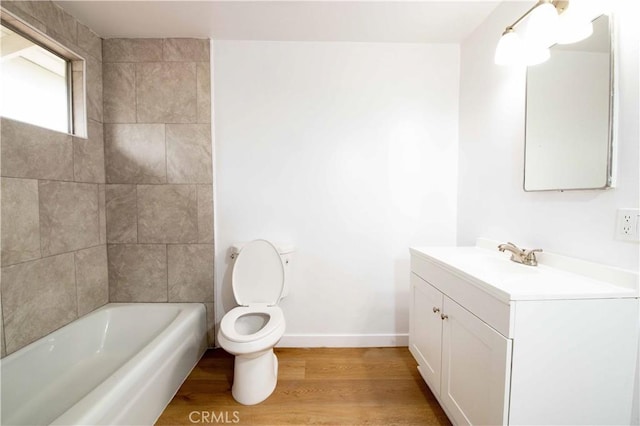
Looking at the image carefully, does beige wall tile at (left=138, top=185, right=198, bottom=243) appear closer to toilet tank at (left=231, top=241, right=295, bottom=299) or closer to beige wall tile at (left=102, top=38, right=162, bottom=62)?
toilet tank at (left=231, top=241, right=295, bottom=299)

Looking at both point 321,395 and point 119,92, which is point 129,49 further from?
point 321,395

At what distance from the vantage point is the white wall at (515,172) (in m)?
0.91

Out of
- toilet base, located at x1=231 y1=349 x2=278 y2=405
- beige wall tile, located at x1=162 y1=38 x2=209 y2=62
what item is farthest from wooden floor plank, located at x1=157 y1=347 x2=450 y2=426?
beige wall tile, located at x1=162 y1=38 x2=209 y2=62

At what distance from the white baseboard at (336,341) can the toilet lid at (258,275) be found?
444mm

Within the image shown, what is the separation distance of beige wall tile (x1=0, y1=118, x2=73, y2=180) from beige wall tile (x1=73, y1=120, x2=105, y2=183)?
0.05 m

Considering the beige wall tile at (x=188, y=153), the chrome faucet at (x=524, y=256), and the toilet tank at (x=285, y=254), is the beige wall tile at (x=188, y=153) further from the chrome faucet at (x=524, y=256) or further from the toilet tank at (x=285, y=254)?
the chrome faucet at (x=524, y=256)

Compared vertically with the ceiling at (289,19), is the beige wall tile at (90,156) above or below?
below

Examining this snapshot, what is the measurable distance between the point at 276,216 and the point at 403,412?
1.44m

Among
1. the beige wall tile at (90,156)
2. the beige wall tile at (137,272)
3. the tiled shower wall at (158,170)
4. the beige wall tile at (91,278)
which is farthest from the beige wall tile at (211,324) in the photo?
the beige wall tile at (90,156)

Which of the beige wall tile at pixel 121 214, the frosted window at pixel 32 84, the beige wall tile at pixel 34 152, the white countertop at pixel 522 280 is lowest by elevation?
the white countertop at pixel 522 280

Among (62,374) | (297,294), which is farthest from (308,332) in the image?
(62,374)

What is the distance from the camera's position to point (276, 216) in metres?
1.95

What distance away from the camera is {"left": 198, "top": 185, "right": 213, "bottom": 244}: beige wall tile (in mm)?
1908

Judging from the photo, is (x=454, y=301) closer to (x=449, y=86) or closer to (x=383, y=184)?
(x=383, y=184)
